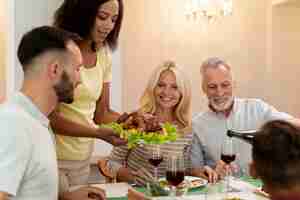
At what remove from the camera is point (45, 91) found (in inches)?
64.5

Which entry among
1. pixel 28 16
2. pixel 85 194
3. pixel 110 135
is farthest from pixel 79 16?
pixel 28 16

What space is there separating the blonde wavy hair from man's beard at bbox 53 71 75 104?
114cm

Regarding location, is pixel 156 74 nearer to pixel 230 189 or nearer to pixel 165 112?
pixel 165 112

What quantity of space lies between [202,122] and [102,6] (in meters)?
1.00

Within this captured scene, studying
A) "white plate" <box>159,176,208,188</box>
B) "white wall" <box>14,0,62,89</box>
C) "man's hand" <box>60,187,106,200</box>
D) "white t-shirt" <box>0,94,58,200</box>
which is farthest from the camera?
"white wall" <box>14,0,62,89</box>

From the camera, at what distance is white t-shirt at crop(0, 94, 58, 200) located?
1.40 meters

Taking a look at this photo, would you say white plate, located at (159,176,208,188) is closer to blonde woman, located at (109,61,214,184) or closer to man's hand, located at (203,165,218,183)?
man's hand, located at (203,165,218,183)

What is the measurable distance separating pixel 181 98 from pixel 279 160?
1.92 m

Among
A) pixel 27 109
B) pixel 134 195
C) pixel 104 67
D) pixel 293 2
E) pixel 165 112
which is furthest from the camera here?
pixel 293 2

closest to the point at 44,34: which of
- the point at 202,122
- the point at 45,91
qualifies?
the point at 45,91

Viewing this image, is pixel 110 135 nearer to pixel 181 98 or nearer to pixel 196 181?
pixel 196 181

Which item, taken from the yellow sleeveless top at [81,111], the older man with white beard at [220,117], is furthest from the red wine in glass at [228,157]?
the yellow sleeveless top at [81,111]

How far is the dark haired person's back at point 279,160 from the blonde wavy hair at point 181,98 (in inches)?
74.2

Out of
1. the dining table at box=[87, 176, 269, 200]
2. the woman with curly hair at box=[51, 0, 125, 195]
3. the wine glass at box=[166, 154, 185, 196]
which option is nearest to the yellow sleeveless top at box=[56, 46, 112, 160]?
the woman with curly hair at box=[51, 0, 125, 195]
